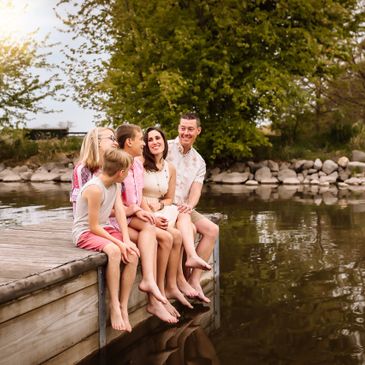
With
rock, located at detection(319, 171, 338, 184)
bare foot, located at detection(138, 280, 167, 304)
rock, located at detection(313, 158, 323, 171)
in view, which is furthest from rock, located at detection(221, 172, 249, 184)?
bare foot, located at detection(138, 280, 167, 304)

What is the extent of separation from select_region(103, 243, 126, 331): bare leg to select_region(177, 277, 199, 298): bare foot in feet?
3.74

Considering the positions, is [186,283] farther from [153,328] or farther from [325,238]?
[325,238]

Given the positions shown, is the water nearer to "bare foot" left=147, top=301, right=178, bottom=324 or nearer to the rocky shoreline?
"bare foot" left=147, top=301, right=178, bottom=324

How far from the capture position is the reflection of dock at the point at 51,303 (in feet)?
10.8

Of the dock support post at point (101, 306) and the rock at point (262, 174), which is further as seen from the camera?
the rock at point (262, 174)

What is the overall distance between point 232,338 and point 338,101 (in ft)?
77.3

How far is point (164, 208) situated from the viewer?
5367 mm

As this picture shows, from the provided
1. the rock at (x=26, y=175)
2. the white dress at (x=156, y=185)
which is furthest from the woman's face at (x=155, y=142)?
the rock at (x=26, y=175)

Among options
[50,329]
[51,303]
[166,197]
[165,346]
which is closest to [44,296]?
[51,303]

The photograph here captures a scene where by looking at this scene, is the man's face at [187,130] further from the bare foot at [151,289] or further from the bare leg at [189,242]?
the bare foot at [151,289]

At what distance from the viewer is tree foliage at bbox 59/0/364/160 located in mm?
19141

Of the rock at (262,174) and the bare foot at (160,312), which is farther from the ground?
the rock at (262,174)

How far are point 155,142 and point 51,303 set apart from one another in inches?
86.6

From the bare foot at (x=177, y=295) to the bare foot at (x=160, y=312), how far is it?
40 cm
